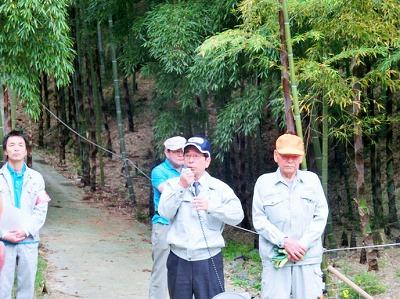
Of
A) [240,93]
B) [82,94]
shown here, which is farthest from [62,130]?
[240,93]

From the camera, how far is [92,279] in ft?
20.7

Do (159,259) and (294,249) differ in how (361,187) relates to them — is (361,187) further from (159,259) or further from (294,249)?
(294,249)

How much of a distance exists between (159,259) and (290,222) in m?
1.21

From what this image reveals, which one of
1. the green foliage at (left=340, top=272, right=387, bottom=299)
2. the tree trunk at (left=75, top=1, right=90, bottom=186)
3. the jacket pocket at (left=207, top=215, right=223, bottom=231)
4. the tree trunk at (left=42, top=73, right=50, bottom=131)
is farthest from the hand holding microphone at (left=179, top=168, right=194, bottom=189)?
the tree trunk at (left=42, top=73, right=50, bottom=131)

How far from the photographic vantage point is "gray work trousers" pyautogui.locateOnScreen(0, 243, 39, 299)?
13.7 ft

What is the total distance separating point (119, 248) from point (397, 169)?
5224 mm

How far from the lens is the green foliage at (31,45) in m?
5.89

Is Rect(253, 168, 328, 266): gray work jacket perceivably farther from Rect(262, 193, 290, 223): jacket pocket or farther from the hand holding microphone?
the hand holding microphone

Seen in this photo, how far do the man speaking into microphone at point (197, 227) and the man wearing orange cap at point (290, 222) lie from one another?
161 mm

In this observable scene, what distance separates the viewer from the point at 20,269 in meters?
4.27

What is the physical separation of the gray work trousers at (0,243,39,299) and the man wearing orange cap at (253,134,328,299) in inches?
54.5

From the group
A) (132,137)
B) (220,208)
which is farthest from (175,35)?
(132,137)

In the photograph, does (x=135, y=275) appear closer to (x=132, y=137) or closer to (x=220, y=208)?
(x=220, y=208)

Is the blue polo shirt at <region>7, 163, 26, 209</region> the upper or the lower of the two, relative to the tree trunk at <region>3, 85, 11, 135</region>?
lower
